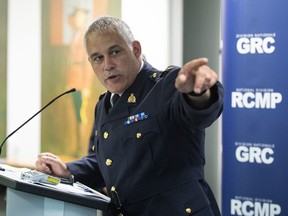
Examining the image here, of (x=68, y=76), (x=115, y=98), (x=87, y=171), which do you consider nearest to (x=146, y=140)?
(x=115, y=98)

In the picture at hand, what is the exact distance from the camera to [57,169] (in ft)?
5.06

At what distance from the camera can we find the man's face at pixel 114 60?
1466mm

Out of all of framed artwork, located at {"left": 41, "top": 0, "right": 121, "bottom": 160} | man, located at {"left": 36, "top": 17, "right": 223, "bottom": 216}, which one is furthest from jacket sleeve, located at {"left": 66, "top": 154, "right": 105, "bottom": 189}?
framed artwork, located at {"left": 41, "top": 0, "right": 121, "bottom": 160}

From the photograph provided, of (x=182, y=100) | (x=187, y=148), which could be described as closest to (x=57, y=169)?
(x=187, y=148)

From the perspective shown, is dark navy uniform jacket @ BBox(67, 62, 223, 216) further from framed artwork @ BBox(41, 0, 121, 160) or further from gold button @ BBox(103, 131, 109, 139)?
framed artwork @ BBox(41, 0, 121, 160)

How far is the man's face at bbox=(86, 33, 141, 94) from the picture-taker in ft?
4.81

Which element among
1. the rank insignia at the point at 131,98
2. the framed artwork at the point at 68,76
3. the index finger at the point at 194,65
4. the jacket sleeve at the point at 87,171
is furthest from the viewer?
the framed artwork at the point at 68,76

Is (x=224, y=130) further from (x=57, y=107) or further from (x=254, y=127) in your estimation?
(x=57, y=107)

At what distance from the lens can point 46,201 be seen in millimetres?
1134

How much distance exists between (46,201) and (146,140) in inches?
14.0

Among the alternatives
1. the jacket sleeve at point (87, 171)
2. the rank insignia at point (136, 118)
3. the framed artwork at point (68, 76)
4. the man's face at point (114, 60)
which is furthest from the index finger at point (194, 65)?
the framed artwork at point (68, 76)

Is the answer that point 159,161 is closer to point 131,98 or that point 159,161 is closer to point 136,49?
point 131,98

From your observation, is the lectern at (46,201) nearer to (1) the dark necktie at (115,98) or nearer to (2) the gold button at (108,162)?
(2) the gold button at (108,162)

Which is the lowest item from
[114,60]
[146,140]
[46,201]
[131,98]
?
[46,201]
